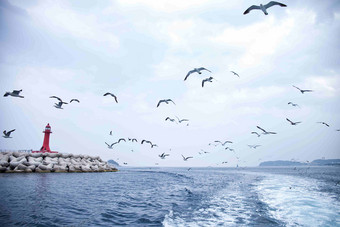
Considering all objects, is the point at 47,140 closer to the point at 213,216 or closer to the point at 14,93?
the point at 14,93

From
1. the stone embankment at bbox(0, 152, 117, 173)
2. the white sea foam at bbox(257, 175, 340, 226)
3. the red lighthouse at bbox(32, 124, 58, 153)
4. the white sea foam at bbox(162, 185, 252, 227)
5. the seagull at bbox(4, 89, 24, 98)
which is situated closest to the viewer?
the white sea foam at bbox(162, 185, 252, 227)

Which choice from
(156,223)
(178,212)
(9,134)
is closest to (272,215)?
(178,212)

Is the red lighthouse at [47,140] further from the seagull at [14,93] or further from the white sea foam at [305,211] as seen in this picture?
the white sea foam at [305,211]

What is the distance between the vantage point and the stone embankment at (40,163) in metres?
31.0

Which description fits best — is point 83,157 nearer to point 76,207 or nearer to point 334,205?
point 76,207

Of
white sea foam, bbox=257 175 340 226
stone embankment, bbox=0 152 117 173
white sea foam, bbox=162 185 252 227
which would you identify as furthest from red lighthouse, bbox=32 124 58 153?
white sea foam, bbox=257 175 340 226

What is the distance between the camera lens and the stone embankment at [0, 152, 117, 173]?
3102 cm

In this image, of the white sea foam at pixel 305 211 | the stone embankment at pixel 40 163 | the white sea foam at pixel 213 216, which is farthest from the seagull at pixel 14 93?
the stone embankment at pixel 40 163

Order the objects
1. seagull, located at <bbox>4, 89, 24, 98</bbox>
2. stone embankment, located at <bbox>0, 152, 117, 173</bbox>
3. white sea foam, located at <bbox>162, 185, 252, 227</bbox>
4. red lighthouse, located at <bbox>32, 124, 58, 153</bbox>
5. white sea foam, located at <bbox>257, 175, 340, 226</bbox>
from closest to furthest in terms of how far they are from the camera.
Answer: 1. white sea foam, located at <bbox>162, 185, 252, 227</bbox>
2. white sea foam, located at <bbox>257, 175, 340, 226</bbox>
3. seagull, located at <bbox>4, 89, 24, 98</bbox>
4. stone embankment, located at <bbox>0, 152, 117, 173</bbox>
5. red lighthouse, located at <bbox>32, 124, 58, 153</bbox>

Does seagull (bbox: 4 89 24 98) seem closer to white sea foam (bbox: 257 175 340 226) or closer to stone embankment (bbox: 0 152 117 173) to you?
white sea foam (bbox: 257 175 340 226)

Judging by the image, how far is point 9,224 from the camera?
8062 mm

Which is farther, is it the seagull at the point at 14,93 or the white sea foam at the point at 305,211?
the seagull at the point at 14,93

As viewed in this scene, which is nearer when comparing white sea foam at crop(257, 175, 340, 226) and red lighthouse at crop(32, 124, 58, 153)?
white sea foam at crop(257, 175, 340, 226)

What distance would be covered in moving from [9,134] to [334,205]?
2715cm
